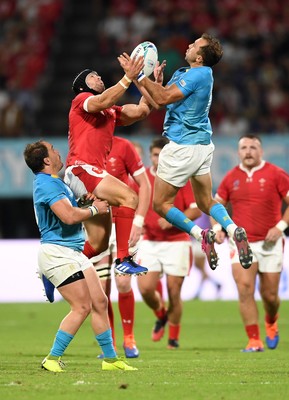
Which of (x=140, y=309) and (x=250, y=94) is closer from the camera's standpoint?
(x=140, y=309)

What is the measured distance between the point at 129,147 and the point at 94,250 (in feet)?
5.40

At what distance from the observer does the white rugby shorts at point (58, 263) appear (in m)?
9.03

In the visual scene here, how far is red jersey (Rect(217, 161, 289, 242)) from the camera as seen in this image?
41.5 ft

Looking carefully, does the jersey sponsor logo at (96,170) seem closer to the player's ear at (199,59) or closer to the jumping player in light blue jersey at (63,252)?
the jumping player in light blue jersey at (63,252)

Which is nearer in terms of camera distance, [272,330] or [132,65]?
[132,65]

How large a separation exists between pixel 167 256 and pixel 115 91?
4152 millimetres

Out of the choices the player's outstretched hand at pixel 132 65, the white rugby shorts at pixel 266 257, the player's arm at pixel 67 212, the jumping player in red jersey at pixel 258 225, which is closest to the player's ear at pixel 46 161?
the player's arm at pixel 67 212

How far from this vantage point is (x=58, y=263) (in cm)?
903

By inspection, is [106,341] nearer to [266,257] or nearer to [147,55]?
[147,55]

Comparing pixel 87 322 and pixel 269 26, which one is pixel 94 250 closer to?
pixel 87 322

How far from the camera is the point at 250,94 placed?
21969 millimetres

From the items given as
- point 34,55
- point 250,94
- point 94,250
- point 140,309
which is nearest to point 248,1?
point 250,94

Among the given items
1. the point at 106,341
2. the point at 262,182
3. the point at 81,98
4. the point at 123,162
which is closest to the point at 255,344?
the point at 262,182

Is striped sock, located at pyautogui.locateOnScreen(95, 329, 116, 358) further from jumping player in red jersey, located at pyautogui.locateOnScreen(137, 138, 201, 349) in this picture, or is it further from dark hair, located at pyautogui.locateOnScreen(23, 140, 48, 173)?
jumping player in red jersey, located at pyautogui.locateOnScreen(137, 138, 201, 349)
